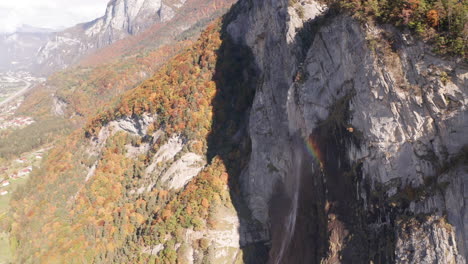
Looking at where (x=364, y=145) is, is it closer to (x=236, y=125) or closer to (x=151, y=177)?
(x=236, y=125)

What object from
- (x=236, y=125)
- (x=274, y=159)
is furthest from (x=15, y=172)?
(x=274, y=159)

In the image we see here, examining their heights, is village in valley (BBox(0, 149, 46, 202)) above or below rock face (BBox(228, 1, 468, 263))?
above

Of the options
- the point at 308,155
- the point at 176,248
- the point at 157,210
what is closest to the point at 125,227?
the point at 157,210

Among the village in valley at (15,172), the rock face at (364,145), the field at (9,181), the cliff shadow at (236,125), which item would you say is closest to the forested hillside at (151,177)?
the cliff shadow at (236,125)

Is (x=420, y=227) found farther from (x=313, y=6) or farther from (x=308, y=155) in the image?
(x=313, y=6)

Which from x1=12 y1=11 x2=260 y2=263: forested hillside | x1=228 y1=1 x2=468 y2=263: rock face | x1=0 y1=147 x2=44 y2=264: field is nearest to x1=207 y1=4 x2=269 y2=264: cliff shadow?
x1=12 y1=11 x2=260 y2=263: forested hillside

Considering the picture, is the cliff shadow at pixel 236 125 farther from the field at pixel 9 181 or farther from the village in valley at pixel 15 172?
the village in valley at pixel 15 172

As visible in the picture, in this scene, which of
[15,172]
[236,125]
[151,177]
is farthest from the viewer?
[15,172]

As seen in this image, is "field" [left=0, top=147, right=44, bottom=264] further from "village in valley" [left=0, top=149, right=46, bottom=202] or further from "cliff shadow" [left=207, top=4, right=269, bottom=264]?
"cliff shadow" [left=207, top=4, right=269, bottom=264]
